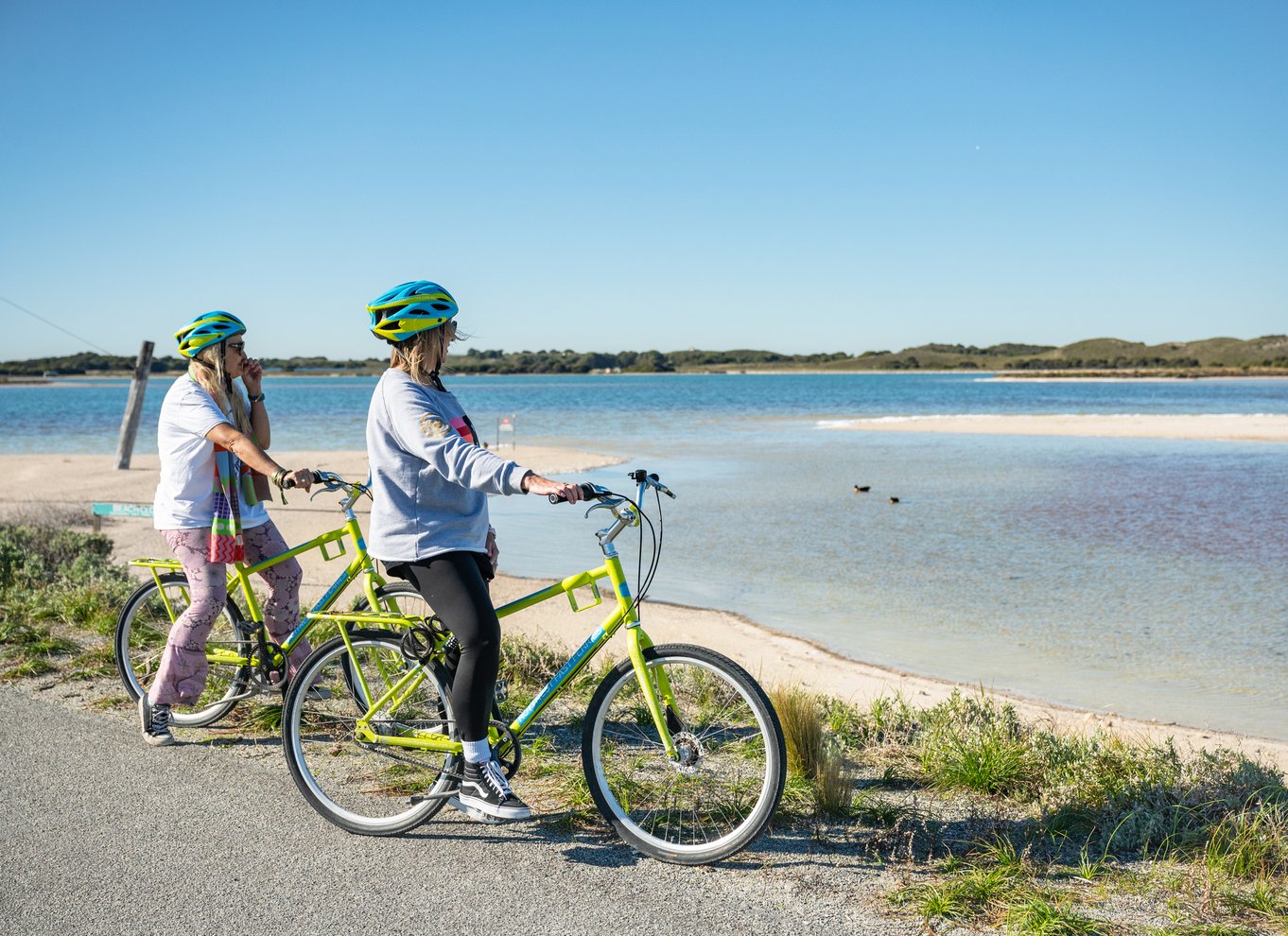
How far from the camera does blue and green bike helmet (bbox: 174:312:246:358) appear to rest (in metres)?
4.88

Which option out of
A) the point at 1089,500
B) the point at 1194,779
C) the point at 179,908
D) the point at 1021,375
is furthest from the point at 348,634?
the point at 1021,375

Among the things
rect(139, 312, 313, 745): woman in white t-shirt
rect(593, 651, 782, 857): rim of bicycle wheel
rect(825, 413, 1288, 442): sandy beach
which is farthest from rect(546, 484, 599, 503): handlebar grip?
rect(825, 413, 1288, 442): sandy beach

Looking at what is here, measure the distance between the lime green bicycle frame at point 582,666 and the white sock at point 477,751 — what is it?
9 cm

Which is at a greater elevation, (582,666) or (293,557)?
(293,557)

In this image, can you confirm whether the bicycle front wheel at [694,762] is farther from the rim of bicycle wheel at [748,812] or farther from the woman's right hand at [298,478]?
the woman's right hand at [298,478]

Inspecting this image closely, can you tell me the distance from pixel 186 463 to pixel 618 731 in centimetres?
248

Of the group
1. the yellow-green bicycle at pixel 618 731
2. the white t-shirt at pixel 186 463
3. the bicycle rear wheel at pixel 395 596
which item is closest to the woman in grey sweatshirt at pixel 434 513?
the yellow-green bicycle at pixel 618 731

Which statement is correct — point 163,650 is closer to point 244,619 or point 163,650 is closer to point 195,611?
point 244,619

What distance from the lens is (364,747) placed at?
4.21 metres

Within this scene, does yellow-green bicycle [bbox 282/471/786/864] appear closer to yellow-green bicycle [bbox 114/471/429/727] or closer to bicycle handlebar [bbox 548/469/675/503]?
bicycle handlebar [bbox 548/469/675/503]

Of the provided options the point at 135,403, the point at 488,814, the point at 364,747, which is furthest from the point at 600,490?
the point at 135,403

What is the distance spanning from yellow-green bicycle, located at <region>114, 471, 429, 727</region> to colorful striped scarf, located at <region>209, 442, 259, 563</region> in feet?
0.54

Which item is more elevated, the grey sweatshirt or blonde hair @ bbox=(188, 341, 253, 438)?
blonde hair @ bbox=(188, 341, 253, 438)

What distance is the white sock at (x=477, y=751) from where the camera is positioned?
387 centimetres
